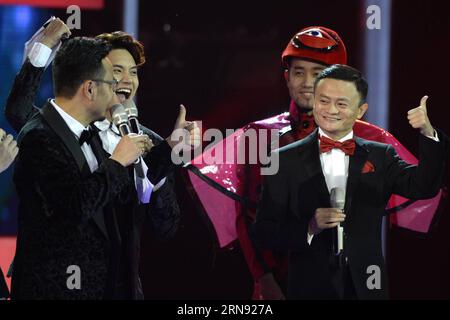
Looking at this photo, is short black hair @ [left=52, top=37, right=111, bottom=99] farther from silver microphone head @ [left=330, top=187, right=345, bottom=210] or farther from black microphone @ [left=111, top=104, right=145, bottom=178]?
silver microphone head @ [left=330, top=187, right=345, bottom=210]

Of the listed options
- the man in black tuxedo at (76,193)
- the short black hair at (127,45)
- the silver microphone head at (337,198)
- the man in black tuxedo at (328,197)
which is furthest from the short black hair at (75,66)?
the silver microphone head at (337,198)

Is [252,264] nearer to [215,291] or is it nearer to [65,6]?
[215,291]

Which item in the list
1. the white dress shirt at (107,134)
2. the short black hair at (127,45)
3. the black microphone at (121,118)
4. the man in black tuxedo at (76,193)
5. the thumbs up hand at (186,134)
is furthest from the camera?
the short black hair at (127,45)

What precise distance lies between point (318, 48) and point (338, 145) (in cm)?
47

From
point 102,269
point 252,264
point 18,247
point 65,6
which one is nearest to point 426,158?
point 252,264

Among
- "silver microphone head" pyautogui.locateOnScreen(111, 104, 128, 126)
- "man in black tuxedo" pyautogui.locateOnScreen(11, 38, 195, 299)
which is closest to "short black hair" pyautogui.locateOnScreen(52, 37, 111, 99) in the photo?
"man in black tuxedo" pyautogui.locateOnScreen(11, 38, 195, 299)

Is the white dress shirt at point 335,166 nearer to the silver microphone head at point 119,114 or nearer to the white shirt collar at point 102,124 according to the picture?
the silver microphone head at point 119,114

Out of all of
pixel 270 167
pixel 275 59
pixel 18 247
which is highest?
pixel 275 59

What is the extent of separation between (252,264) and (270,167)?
43 cm

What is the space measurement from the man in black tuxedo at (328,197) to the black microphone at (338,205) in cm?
3

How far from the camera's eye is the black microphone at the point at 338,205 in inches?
103

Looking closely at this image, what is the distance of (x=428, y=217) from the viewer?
3.16 meters

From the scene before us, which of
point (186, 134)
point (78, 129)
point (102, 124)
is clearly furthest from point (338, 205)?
point (102, 124)

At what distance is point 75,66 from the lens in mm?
2730
